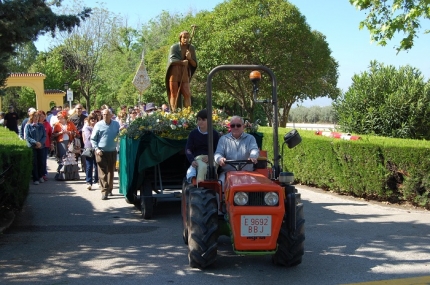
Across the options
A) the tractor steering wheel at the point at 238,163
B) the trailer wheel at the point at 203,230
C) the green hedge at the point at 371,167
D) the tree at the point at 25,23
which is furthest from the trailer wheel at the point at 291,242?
the green hedge at the point at 371,167

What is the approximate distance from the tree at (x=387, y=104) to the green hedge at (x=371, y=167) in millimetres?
1518

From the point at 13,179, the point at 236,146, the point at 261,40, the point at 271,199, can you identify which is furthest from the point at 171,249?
the point at 261,40

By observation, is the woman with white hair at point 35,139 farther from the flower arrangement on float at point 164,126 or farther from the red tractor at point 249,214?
the red tractor at point 249,214

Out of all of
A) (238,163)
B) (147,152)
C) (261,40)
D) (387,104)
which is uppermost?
(261,40)

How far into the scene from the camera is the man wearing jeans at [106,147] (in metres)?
12.4

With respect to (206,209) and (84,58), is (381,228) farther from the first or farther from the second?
(84,58)

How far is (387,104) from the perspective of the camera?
14.7m

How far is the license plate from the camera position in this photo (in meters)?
6.25

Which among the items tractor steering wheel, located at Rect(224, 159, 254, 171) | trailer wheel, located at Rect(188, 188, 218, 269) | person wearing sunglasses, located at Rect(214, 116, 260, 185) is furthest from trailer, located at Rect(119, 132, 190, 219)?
trailer wheel, located at Rect(188, 188, 218, 269)

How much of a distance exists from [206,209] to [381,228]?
4.02 m

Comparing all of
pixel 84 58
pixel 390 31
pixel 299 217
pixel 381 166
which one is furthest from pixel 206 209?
pixel 84 58

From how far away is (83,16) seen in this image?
914 cm

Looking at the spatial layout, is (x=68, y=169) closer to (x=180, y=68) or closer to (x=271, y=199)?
(x=180, y=68)

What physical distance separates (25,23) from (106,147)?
4.47 metres
